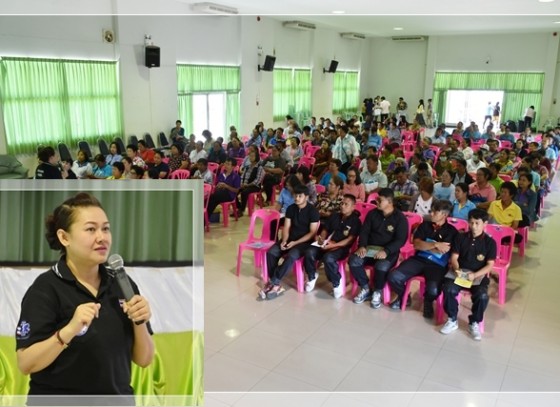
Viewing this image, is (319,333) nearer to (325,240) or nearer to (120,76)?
(325,240)

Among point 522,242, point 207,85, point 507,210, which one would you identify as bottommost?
point 522,242

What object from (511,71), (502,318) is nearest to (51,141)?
(502,318)

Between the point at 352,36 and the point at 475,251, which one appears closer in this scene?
the point at 475,251

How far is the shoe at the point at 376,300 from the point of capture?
461cm

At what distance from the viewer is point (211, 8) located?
35.1 ft

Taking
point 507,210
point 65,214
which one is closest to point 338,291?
point 507,210

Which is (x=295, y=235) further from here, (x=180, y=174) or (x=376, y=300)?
(x=180, y=174)

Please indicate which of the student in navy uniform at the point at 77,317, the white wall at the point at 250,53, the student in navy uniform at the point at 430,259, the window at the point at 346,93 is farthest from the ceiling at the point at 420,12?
the student in navy uniform at the point at 77,317

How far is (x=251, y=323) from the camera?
170 inches

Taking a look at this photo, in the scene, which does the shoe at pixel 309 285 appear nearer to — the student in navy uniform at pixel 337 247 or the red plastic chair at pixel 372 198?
the student in navy uniform at pixel 337 247

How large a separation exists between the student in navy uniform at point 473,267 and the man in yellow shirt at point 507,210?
1.35 m

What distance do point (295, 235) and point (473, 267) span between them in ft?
5.64

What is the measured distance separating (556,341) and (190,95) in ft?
32.6

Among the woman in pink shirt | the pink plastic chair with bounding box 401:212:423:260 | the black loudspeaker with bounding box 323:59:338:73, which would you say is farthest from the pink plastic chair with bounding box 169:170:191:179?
the black loudspeaker with bounding box 323:59:338:73
